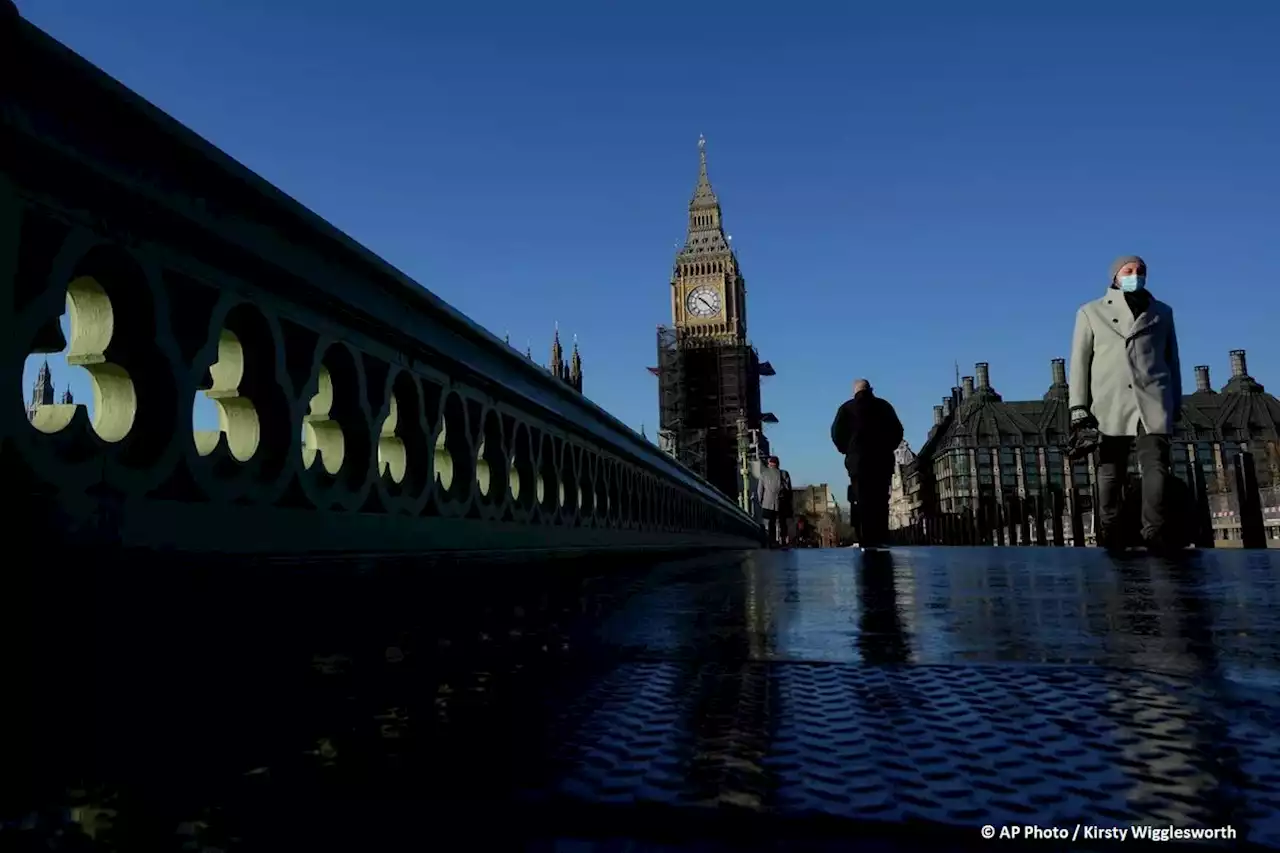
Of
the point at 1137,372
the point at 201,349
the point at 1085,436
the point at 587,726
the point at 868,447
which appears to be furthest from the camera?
the point at 868,447

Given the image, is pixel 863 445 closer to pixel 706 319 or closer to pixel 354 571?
pixel 354 571

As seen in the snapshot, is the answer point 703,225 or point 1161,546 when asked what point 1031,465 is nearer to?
point 703,225

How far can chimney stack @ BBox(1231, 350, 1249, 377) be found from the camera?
78.1m

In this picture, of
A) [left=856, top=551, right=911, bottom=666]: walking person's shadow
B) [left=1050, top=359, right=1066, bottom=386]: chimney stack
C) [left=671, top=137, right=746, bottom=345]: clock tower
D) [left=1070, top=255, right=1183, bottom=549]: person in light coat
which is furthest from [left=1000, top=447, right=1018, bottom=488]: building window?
[left=856, top=551, right=911, bottom=666]: walking person's shadow

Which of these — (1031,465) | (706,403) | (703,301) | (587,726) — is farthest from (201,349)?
(1031,465)

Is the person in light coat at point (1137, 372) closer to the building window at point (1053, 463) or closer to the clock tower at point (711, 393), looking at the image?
the clock tower at point (711, 393)

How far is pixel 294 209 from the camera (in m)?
1.75

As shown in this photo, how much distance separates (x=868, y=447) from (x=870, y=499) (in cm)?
58

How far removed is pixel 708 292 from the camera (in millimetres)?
82562

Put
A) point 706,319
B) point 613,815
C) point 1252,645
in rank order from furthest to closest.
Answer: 1. point 706,319
2. point 1252,645
3. point 613,815

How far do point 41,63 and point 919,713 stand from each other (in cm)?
141

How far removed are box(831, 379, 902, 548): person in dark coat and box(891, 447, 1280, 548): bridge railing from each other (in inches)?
87.1

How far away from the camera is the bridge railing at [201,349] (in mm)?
1160

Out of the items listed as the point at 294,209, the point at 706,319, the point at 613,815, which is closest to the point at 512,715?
the point at 613,815
